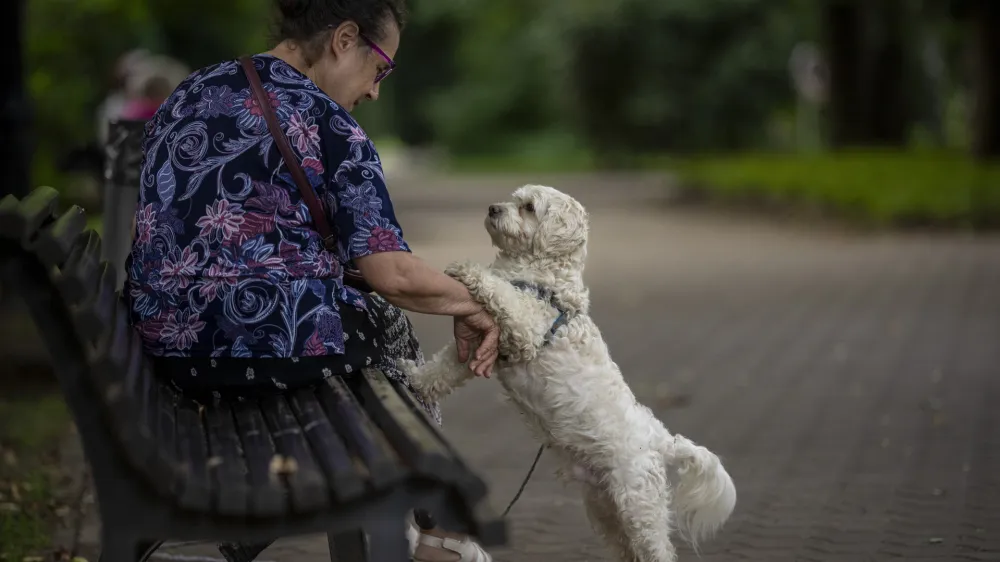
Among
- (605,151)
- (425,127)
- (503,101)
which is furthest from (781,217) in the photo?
(425,127)

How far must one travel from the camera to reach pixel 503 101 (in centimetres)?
5950

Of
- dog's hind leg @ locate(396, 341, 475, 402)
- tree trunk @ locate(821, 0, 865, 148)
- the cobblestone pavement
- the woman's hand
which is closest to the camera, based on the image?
→ the woman's hand

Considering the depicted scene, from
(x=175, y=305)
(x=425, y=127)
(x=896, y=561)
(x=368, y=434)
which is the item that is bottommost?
(x=425, y=127)

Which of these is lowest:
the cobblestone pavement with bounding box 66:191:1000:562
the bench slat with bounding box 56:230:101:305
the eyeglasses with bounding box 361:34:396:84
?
the cobblestone pavement with bounding box 66:191:1000:562

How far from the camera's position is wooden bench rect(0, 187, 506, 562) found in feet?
9.45

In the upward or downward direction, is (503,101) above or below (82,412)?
below

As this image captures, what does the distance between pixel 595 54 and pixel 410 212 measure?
13.0 m

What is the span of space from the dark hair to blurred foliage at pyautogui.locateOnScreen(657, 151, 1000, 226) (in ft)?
54.6

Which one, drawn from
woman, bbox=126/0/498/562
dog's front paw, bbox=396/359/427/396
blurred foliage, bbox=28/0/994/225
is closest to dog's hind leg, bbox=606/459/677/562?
dog's front paw, bbox=396/359/427/396

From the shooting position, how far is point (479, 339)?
4.11 meters

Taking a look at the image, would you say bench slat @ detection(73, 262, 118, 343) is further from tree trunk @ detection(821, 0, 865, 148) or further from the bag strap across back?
tree trunk @ detection(821, 0, 865, 148)

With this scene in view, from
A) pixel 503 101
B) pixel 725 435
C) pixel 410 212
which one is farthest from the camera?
pixel 503 101

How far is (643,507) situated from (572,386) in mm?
399

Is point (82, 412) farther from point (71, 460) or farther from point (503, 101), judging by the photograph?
point (503, 101)
